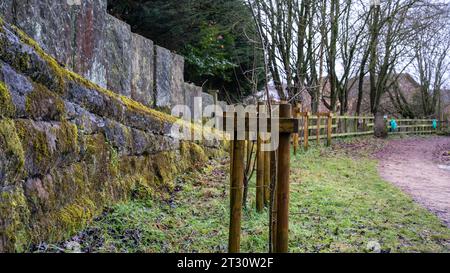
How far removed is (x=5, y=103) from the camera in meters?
2.36

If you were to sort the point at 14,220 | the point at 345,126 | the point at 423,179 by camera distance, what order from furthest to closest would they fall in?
the point at 345,126 < the point at 423,179 < the point at 14,220

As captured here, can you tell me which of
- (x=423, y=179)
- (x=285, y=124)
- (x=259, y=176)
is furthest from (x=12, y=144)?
(x=423, y=179)

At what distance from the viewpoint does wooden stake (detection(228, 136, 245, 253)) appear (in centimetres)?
269

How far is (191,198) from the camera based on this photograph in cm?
470

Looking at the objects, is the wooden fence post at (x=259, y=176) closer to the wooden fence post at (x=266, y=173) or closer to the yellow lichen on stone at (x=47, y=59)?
the wooden fence post at (x=266, y=173)

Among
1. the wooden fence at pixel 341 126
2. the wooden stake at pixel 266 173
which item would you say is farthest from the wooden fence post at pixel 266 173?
the wooden fence at pixel 341 126

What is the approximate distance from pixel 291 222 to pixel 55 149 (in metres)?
2.49

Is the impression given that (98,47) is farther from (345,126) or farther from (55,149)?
(345,126)

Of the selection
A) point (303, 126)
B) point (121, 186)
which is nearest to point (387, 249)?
point (121, 186)

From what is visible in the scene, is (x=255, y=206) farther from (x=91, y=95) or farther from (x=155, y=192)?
(x=91, y=95)

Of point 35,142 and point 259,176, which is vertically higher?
point 35,142

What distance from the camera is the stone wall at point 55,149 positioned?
2.37 metres

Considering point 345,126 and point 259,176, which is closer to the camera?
point 259,176

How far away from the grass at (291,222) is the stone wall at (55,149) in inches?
9.3
